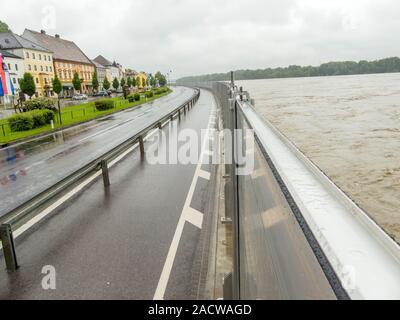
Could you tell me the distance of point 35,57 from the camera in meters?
76.4

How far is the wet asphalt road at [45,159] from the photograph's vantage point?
1082 cm

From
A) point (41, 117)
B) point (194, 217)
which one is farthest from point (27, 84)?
point (194, 217)

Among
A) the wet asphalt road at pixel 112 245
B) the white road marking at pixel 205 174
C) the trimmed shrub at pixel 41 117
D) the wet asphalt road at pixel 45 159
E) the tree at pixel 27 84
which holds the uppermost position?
the tree at pixel 27 84

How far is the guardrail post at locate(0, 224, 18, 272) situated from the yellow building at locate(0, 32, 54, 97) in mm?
73696

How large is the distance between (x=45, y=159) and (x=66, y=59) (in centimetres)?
8500

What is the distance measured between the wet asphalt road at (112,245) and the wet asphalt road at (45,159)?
6.44ft

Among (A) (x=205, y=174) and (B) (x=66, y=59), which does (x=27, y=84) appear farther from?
(A) (x=205, y=174)

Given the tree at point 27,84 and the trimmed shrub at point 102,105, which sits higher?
the tree at point 27,84

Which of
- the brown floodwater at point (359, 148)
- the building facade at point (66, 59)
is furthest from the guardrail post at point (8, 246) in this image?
the building facade at point (66, 59)

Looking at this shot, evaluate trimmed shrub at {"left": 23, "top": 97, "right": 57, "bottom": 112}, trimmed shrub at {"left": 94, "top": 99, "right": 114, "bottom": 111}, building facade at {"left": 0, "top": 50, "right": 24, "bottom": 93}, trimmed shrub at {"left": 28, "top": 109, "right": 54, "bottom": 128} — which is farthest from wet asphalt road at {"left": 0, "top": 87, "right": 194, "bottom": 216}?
building facade at {"left": 0, "top": 50, "right": 24, "bottom": 93}

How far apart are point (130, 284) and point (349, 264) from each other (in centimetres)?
514

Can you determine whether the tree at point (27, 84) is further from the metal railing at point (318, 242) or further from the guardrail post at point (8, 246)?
the metal railing at point (318, 242)

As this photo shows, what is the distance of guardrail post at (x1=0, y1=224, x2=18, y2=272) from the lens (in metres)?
5.74

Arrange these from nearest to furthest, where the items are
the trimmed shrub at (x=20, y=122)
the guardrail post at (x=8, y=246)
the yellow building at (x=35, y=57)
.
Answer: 1. the guardrail post at (x=8, y=246)
2. the trimmed shrub at (x=20, y=122)
3. the yellow building at (x=35, y=57)
